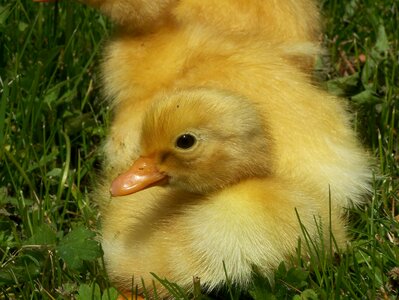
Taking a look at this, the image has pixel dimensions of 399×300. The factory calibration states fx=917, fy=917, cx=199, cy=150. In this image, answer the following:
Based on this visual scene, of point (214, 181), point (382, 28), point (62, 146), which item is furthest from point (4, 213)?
point (382, 28)

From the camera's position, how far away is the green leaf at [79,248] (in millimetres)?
1915

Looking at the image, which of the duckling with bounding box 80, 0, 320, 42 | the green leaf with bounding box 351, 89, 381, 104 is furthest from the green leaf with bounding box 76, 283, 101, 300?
the green leaf with bounding box 351, 89, 381, 104

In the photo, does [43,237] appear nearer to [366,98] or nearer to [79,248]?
[79,248]

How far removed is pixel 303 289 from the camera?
73.5 inches

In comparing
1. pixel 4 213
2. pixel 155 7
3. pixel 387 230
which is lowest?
pixel 4 213

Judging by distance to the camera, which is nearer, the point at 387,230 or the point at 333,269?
the point at 333,269

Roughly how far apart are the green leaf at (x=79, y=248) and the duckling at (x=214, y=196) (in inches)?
2.0

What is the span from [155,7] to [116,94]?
24cm

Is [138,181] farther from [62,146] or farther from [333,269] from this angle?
[62,146]

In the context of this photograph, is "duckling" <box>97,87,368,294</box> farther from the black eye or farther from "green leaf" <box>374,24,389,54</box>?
"green leaf" <box>374,24,389,54</box>

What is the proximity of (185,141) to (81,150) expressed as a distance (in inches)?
30.6

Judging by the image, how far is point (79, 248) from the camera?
6.32 feet

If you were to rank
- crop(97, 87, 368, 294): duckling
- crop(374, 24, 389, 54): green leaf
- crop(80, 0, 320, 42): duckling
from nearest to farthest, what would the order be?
crop(97, 87, 368, 294): duckling, crop(80, 0, 320, 42): duckling, crop(374, 24, 389, 54): green leaf

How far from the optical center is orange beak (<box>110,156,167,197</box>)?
1836mm
